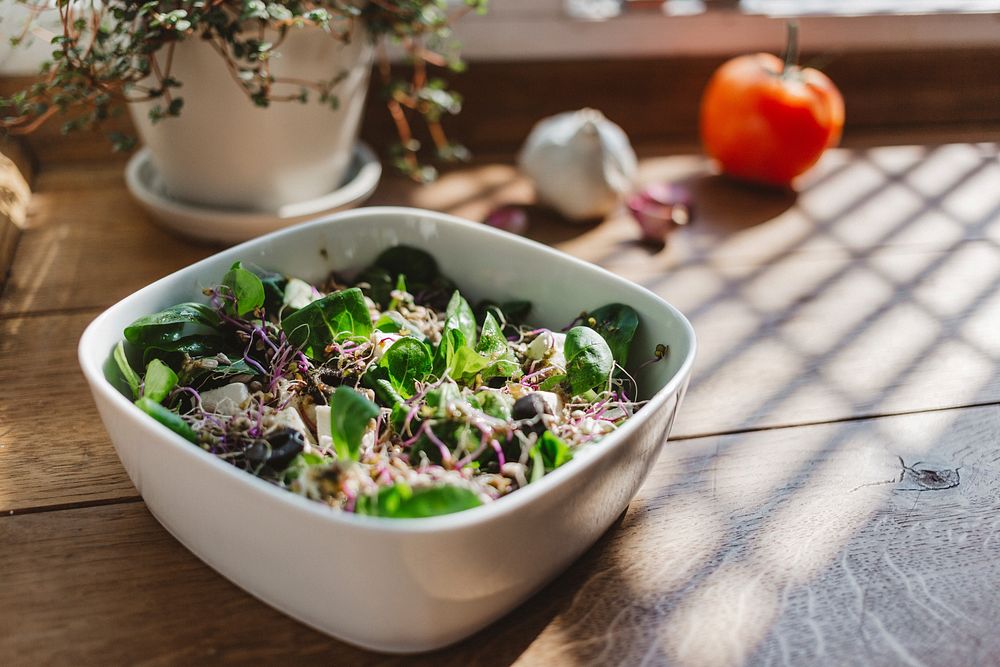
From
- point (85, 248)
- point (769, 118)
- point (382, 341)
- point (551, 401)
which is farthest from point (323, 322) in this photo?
point (769, 118)

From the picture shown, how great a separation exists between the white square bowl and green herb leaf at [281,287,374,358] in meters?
0.07

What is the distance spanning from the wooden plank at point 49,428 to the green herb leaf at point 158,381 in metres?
0.09

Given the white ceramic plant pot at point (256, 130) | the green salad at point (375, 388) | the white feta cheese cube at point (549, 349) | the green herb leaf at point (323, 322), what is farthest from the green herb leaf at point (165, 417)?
the white ceramic plant pot at point (256, 130)

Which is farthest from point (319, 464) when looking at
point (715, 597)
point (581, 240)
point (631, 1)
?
point (631, 1)

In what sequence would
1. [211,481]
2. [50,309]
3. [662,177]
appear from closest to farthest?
1. [211,481]
2. [50,309]
3. [662,177]

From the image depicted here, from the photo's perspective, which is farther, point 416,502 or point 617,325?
point 617,325

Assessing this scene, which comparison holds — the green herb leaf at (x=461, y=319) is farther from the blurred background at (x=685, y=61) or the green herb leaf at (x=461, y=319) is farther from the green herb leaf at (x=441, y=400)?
the blurred background at (x=685, y=61)

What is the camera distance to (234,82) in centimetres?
66

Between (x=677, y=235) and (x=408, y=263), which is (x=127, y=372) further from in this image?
(x=677, y=235)

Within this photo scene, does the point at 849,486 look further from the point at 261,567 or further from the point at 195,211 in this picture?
the point at 195,211

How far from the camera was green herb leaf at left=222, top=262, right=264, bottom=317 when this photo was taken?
1.71 ft

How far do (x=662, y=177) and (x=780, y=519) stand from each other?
50cm

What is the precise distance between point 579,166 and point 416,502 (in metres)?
0.49

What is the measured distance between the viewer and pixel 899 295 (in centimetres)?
75
